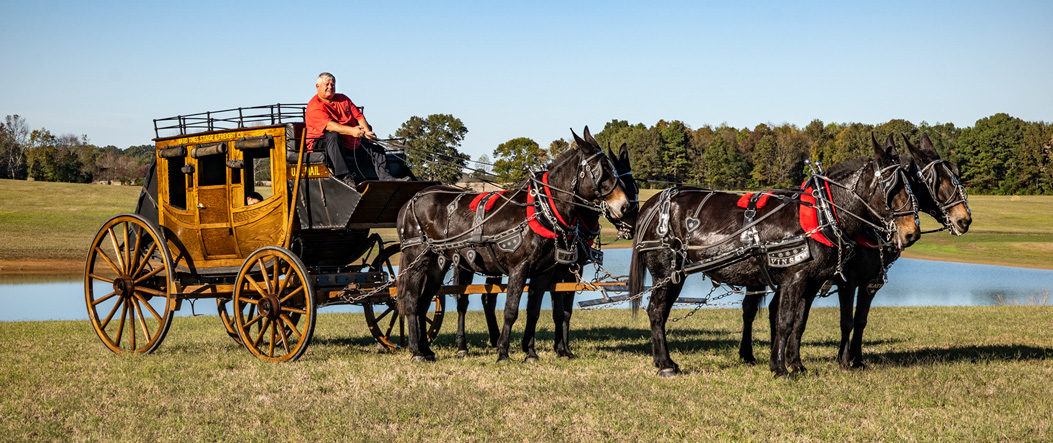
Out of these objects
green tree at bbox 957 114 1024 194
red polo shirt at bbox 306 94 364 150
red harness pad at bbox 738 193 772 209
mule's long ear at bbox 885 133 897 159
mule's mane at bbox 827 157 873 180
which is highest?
green tree at bbox 957 114 1024 194

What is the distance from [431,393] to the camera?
332 inches

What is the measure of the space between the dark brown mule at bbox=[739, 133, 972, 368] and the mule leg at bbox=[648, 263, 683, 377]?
2.92 ft

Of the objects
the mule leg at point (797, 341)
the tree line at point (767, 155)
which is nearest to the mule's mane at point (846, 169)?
the mule leg at point (797, 341)

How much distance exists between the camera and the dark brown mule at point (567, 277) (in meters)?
10.0

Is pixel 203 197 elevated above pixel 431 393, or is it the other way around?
pixel 203 197

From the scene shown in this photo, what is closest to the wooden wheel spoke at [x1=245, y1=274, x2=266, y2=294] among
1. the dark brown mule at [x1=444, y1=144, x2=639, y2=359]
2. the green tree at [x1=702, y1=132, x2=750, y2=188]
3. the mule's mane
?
the dark brown mule at [x1=444, y1=144, x2=639, y2=359]

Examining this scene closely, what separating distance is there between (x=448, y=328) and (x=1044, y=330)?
931 centimetres

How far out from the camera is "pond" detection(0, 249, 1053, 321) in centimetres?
2239

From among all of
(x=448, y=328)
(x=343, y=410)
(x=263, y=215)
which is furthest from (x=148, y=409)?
(x=448, y=328)

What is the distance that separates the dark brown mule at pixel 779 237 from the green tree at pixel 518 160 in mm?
1767

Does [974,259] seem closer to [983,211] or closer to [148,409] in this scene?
[983,211]

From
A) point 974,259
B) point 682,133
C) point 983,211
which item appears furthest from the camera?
point 682,133

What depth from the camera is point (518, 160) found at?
32.6 m

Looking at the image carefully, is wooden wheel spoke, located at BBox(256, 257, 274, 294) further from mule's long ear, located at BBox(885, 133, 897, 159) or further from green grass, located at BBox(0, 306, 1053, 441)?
mule's long ear, located at BBox(885, 133, 897, 159)
